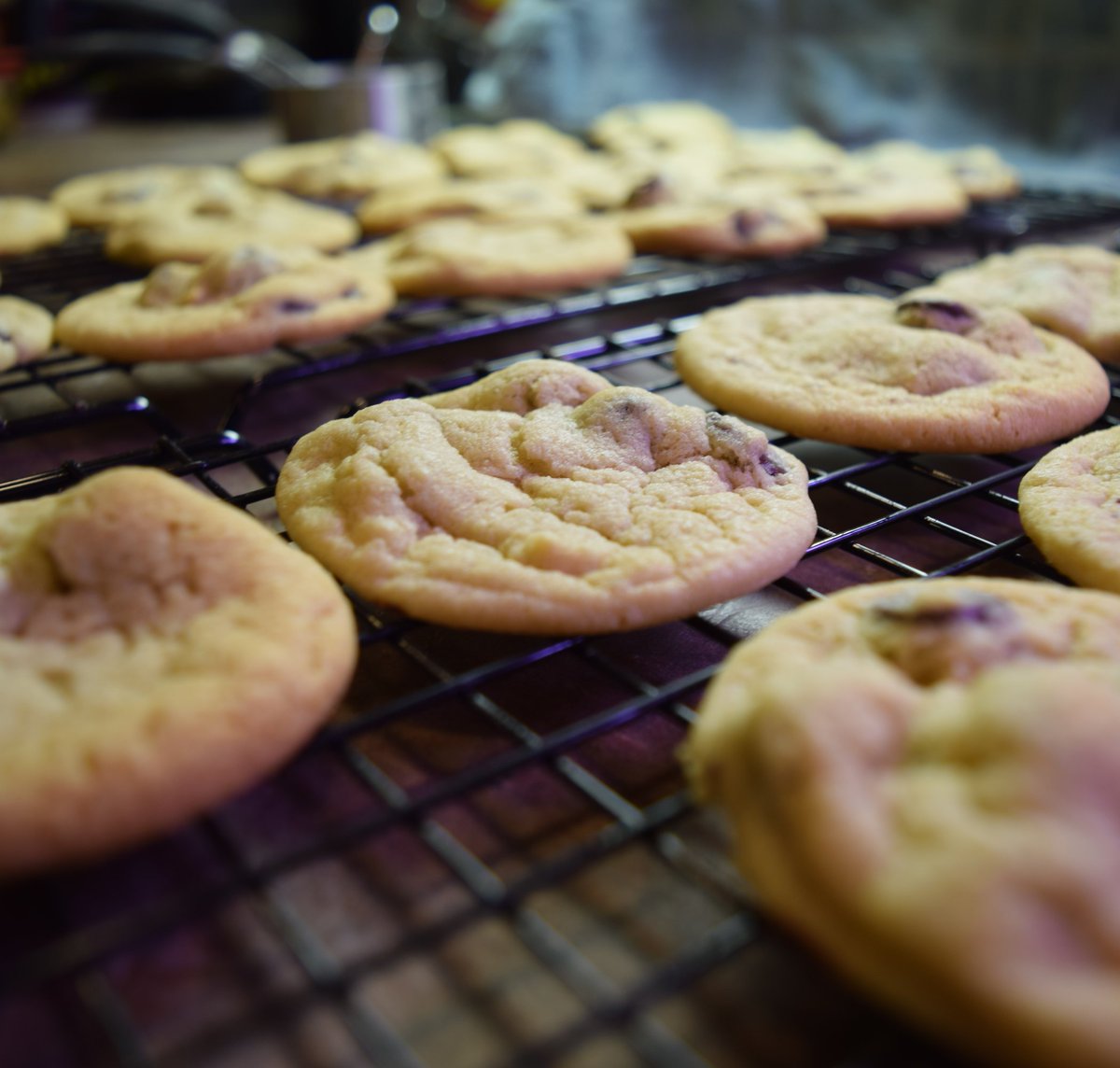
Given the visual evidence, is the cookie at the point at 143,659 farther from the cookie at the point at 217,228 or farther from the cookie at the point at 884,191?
the cookie at the point at 884,191

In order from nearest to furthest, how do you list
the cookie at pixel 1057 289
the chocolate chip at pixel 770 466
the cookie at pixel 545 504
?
the cookie at pixel 545 504 → the chocolate chip at pixel 770 466 → the cookie at pixel 1057 289

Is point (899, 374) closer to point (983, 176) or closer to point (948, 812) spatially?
point (948, 812)

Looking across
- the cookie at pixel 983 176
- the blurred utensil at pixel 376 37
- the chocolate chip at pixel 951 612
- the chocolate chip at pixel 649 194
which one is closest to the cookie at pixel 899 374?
the chocolate chip at pixel 951 612

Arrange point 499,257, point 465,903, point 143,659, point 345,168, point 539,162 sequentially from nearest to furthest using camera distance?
1. point 465,903
2. point 143,659
3. point 499,257
4. point 345,168
5. point 539,162

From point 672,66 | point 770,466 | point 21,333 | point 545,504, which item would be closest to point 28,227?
point 21,333

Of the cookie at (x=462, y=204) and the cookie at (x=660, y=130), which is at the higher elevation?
the cookie at (x=660, y=130)

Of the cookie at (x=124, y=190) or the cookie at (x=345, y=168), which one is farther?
the cookie at (x=345, y=168)
